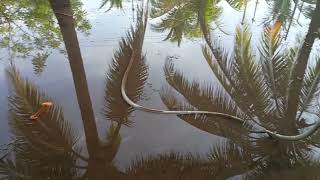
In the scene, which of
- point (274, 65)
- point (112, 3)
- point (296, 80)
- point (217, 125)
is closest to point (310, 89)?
point (296, 80)

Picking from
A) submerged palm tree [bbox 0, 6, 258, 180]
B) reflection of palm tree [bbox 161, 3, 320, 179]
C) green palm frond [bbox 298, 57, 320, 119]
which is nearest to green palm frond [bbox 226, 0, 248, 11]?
reflection of palm tree [bbox 161, 3, 320, 179]

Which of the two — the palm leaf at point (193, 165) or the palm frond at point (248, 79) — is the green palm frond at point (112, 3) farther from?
the palm leaf at point (193, 165)

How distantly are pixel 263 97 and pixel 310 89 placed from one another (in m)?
0.50

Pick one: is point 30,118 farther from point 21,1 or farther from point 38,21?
point 21,1

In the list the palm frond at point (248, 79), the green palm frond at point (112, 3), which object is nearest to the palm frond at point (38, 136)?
the palm frond at point (248, 79)

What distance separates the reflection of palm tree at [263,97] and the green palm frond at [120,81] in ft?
1.30

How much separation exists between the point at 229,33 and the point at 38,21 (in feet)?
11.1

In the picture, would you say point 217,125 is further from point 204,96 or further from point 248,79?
point 248,79

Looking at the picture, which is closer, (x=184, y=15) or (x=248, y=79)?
(x=248, y=79)

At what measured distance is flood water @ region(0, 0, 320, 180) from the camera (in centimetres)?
379

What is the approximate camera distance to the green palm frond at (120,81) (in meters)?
4.47

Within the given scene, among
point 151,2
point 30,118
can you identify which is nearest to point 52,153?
point 30,118

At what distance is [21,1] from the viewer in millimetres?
7723

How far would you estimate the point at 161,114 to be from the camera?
4.79 meters
